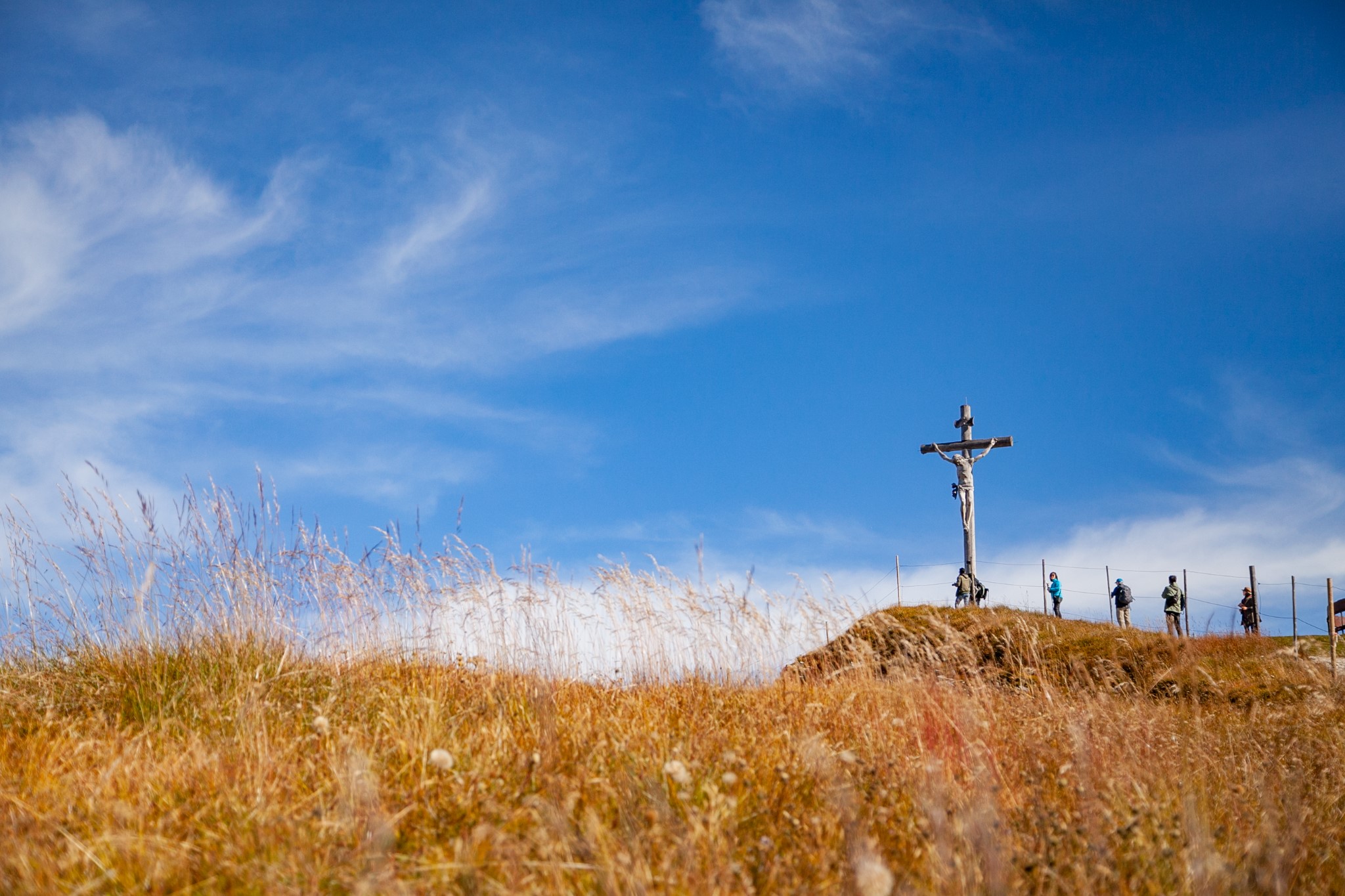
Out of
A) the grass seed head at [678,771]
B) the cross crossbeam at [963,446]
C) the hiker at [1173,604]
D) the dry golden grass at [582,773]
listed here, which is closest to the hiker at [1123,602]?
the hiker at [1173,604]

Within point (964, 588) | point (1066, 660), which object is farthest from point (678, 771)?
point (964, 588)

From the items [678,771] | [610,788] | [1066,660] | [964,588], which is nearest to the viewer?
[678,771]

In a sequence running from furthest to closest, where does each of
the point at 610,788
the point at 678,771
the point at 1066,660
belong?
the point at 1066,660 < the point at 610,788 < the point at 678,771

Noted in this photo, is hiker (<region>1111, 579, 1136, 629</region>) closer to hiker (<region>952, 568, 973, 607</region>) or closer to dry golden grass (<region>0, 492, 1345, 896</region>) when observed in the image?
hiker (<region>952, 568, 973, 607</region>)

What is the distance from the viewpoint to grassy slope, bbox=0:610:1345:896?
309 cm

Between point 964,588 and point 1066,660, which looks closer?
point 1066,660

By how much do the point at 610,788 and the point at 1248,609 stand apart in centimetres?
2241

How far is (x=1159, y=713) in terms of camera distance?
8.06 metres

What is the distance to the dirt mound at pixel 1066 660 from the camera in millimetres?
9695

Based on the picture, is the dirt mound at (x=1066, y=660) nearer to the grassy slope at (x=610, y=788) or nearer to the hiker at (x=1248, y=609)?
the grassy slope at (x=610, y=788)

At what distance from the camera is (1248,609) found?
20.8 m

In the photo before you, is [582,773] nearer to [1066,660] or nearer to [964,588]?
[1066,660]

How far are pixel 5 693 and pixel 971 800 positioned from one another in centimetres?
652

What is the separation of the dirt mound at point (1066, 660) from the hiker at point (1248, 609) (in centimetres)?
827
